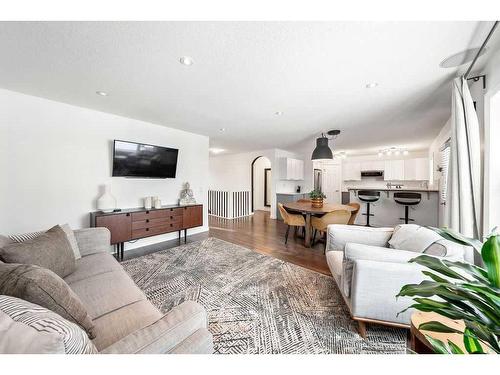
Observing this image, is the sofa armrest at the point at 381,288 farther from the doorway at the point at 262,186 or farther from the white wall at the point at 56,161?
the doorway at the point at 262,186

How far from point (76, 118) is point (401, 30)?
396cm

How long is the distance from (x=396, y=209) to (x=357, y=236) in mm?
3983

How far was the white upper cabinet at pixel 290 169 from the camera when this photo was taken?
20.6 feet

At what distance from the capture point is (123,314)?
111 cm

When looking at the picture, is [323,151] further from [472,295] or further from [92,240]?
[92,240]

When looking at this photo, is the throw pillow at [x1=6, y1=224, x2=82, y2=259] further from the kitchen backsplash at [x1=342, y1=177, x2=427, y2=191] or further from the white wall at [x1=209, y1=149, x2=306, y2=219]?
the kitchen backsplash at [x1=342, y1=177, x2=427, y2=191]

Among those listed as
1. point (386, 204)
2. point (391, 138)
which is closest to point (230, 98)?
point (391, 138)

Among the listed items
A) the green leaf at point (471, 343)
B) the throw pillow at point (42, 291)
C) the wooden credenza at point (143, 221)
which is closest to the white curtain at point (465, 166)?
the green leaf at point (471, 343)

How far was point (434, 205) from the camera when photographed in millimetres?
4504

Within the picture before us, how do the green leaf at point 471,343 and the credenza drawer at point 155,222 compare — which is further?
the credenza drawer at point 155,222

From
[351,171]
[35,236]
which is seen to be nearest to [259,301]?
[35,236]

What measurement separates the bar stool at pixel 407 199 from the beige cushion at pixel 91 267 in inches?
227

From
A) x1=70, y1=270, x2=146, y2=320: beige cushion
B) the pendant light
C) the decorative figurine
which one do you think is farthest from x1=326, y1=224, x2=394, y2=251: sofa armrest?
the decorative figurine

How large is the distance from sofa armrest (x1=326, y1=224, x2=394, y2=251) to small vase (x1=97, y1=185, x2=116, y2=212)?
323cm
